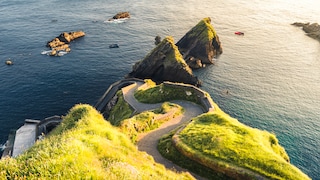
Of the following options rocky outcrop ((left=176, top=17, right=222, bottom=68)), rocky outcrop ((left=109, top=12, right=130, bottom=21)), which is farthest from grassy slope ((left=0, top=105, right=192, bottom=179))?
rocky outcrop ((left=109, top=12, right=130, bottom=21))

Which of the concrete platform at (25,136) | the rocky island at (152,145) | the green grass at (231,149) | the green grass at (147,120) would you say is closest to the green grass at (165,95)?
the rocky island at (152,145)

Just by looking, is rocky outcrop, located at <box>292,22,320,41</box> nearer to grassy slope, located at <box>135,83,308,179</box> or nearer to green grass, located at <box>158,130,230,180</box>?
grassy slope, located at <box>135,83,308,179</box>

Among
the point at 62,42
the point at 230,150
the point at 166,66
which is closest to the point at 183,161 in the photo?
the point at 230,150

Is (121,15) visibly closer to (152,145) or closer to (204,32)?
(204,32)

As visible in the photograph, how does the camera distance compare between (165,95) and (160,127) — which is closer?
(160,127)

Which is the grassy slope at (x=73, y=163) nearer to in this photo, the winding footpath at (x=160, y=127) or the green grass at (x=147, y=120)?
the winding footpath at (x=160, y=127)

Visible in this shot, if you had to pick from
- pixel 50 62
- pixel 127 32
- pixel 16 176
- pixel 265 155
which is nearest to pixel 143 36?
pixel 127 32
